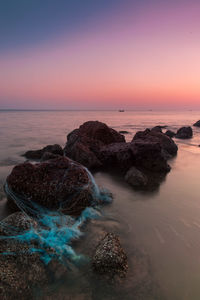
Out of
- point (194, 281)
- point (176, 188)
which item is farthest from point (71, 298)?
point (176, 188)

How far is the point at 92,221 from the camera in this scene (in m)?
4.43

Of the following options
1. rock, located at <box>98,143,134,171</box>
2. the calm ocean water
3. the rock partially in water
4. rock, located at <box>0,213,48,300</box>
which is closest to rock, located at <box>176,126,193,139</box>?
rock, located at <box>98,143,134,171</box>

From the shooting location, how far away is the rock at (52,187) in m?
4.89

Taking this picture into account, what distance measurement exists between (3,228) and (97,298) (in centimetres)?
182

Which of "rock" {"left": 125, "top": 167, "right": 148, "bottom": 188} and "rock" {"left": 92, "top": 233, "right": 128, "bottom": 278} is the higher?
"rock" {"left": 92, "top": 233, "right": 128, "bottom": 278}

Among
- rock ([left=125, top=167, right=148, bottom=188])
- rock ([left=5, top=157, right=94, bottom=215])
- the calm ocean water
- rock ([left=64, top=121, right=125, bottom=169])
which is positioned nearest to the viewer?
the calm ocean water

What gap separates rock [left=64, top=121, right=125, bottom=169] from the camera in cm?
890

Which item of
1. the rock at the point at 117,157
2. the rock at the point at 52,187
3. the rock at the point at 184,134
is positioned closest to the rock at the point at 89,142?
the rock at the point at 117,157

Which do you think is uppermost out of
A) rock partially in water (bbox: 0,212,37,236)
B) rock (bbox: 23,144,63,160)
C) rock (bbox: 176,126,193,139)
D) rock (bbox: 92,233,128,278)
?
rock partially in water (bbox: 0,212,37,236)

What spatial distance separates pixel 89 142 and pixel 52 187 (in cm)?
542

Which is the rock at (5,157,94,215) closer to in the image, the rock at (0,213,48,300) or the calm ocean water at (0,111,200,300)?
the calm ocean water at (0,111,200,300)

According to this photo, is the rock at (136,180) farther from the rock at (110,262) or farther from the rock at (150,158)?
the rock at (110,262)

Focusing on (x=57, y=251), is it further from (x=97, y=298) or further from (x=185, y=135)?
(x=185, y=135)

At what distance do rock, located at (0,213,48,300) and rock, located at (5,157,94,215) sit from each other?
5.18 feet
